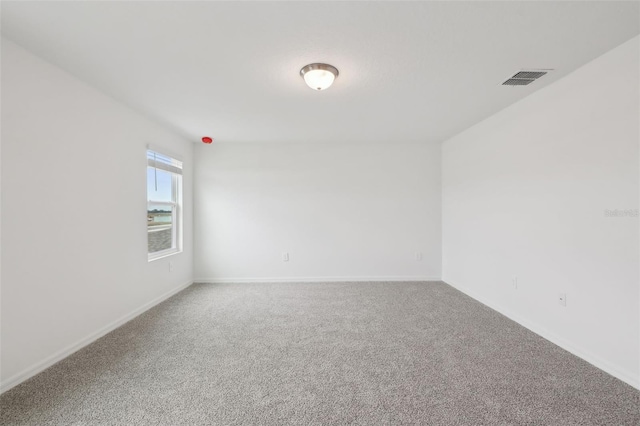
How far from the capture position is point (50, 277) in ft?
6.21

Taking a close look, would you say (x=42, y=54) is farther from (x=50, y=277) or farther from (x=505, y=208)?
(x=505, y=208)

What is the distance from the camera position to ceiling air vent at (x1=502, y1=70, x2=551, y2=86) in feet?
6.63

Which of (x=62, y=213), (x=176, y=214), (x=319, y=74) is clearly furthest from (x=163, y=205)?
(x=319, y=74)

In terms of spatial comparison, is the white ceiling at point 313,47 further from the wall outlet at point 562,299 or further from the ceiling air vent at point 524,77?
the wall outlet at point 562,299

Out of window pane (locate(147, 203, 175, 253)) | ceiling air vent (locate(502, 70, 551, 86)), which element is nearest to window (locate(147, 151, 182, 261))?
window pane (locate(147, 203, 175, 253))

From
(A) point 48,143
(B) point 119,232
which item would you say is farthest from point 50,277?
(A) point 48,143

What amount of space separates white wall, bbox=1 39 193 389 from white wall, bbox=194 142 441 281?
50.7 inches

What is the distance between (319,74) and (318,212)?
2463mm

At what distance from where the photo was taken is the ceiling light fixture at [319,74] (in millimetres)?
1893

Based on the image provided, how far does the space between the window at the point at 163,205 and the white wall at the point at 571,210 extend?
4.04m

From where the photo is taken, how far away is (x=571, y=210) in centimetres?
208

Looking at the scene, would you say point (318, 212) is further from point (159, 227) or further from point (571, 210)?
point (571, 210)

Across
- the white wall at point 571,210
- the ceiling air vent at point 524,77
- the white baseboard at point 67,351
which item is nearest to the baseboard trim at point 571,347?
the white wall at point 571,210

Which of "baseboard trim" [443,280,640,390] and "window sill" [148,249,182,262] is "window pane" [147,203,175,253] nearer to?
"window sill" [148,249,182,262]
